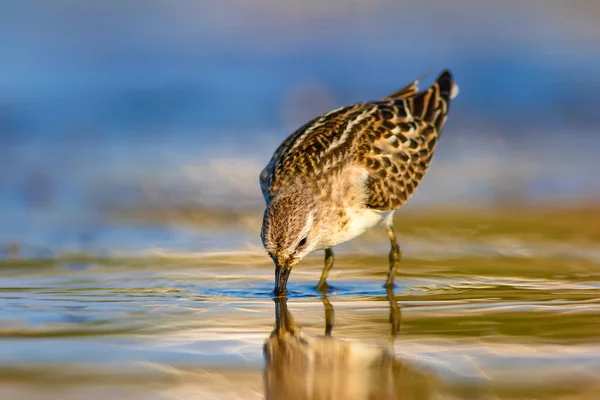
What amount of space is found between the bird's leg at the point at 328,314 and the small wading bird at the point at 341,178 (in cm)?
28

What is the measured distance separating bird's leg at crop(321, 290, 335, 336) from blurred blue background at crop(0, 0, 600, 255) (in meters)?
2.43

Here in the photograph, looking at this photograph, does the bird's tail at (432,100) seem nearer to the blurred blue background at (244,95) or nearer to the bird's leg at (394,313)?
the blurred blue background at (244,95)

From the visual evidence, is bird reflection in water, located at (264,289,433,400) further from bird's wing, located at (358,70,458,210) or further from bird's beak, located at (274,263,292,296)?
bird's wing, located at (358,70,458,210)

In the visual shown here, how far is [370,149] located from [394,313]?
1965 mm

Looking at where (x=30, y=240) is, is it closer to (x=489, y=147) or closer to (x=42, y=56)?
(x=489, y=147)

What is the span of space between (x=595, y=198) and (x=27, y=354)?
21.2 feet

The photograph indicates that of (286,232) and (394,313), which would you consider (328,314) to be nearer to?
(394,313)

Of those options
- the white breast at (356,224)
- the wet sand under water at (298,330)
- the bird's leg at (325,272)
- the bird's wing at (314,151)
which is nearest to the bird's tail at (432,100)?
the bird's wing at (314,151)

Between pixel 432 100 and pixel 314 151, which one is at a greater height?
pixel 432 100

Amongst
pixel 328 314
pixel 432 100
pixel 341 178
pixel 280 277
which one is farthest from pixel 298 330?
pixel 432 100

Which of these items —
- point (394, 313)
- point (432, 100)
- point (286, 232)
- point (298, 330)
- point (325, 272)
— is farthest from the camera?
point (432, 100)

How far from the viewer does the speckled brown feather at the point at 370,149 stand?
7.81m

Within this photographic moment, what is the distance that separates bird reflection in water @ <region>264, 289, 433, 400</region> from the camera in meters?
4.93

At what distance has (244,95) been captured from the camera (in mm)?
15266
